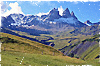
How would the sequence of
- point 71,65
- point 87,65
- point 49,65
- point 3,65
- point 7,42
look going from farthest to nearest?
point 7,42 → point 87,65 → point 71,65 → point 49,65 → point 3,65

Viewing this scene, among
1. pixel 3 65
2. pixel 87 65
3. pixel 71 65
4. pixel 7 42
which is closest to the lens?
pixel 3 65

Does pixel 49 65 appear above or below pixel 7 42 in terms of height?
below

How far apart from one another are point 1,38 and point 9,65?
52.4m

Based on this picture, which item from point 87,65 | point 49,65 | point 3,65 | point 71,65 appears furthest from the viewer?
point 87,65

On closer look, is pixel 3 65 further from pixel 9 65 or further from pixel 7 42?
pixel 7 42

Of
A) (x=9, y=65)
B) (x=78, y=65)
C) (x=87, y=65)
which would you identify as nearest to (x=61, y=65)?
(x=78, y=65)

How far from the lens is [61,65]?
46688 mm

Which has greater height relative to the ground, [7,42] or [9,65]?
[7,42]

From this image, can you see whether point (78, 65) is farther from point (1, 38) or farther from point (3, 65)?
point (1, 38)

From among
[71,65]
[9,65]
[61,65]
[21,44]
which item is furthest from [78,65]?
[21,44]

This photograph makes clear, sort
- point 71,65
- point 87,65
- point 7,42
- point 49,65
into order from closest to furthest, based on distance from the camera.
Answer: point 49,65
point 71,65
point 87,65
point 7,42

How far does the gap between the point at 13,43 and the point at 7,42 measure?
11.6ft

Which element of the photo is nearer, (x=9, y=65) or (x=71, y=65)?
(x=9, y=65)

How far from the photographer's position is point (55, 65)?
1805 inches
